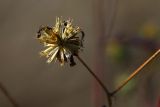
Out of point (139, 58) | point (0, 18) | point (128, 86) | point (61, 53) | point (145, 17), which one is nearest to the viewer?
point (61, 53)

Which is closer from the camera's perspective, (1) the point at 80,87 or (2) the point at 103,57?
(2) the point at 103,57

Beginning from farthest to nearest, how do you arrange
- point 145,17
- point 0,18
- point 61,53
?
point 0,18, point 145,17, point 61,53

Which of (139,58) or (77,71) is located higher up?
(139,58)

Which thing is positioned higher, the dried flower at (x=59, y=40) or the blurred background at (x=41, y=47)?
the dried flower at (x=59, y=40)

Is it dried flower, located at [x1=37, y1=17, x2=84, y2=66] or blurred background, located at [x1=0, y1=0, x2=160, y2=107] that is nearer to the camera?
Answer: dried flower, located at [x1=37, y1=17, x2=84, y2=66]

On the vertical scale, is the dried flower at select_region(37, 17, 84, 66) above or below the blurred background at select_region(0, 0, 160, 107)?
above

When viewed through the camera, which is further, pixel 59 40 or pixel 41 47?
pixel 41 47

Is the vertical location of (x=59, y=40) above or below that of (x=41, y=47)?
above

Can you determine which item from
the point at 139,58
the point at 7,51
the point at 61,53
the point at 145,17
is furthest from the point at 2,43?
the point at 61,53

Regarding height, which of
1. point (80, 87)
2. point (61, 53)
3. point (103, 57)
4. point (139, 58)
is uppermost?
point (61, 53)

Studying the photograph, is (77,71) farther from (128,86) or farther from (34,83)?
(128,86)

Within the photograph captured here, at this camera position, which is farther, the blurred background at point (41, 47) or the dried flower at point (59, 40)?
the blurred background at point (41, 47)
